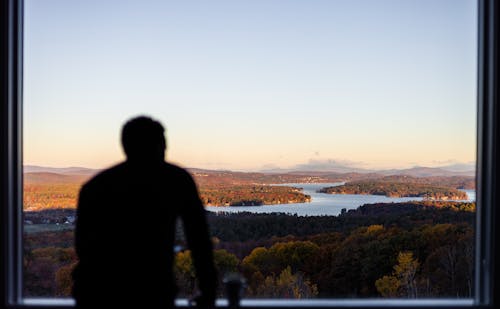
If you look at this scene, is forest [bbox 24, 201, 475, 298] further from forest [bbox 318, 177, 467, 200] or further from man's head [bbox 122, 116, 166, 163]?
man's head [bbox 122, 116, 166, 163]

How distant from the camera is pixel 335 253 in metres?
4.07

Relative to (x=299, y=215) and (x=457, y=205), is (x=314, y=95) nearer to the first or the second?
(x=299, y=215)

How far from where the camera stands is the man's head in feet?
5.63

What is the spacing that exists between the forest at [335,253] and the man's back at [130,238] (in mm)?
869

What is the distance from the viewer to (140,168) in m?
1.72

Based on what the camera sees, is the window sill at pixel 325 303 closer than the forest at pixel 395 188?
Yes

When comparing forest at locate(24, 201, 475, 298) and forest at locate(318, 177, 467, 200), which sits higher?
forest at locate(318, 177, 467, 200)

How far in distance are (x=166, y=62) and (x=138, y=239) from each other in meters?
1.96

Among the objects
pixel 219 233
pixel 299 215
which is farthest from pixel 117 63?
pixel 299 215

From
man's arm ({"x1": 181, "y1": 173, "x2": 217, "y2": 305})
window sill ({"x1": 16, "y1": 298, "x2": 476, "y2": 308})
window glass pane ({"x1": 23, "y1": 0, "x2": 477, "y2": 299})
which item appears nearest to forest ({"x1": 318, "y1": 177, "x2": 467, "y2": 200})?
window glass pane ({"x1": 23, "y1": 0, "x2": 477, "y2": 299})

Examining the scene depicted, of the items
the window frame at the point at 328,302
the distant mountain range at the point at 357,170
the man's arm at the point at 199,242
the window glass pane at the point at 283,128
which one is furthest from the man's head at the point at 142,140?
the distant mountain range at the point at 357,170

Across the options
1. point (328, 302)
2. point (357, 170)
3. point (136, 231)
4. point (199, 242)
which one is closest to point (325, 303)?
point (328, 302)

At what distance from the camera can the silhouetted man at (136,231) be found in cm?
168

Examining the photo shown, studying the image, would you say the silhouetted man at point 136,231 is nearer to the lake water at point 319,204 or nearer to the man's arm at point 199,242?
the man's arm at point 199,242
